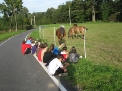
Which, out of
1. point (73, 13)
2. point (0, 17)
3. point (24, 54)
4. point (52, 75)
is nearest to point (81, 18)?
point (73, 13)

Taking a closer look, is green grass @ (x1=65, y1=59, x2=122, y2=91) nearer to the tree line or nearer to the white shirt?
the white shirt

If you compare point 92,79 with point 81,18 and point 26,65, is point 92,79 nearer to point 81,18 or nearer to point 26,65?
point 26,65

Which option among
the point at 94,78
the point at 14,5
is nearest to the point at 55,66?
the point at 94,78

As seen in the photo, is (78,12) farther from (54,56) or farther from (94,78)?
(94,78)

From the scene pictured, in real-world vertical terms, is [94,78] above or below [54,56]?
below

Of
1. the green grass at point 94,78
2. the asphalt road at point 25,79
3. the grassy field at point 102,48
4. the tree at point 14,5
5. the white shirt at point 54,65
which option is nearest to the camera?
the green grass at point 94,78

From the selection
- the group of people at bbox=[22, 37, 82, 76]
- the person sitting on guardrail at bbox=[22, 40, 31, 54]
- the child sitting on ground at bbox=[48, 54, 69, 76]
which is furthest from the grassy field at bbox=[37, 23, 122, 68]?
the person sitting on guardrail at bbox=[22, 40, 31, 54]

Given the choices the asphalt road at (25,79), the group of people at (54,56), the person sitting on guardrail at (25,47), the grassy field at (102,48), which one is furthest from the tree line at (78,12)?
the asphalt road at (25,79)

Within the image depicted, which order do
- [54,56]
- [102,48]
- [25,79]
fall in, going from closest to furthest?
[25,79] < [54,56] < [102,48]

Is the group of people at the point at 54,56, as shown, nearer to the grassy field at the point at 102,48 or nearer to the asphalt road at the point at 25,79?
the asphalt road at the point at 25,79

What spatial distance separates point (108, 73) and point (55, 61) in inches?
80.9

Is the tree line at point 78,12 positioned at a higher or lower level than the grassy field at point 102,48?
higher

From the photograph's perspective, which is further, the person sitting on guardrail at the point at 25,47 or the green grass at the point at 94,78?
the person sitting on guardrail at the point at 25,47

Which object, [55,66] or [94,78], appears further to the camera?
[55,66]
